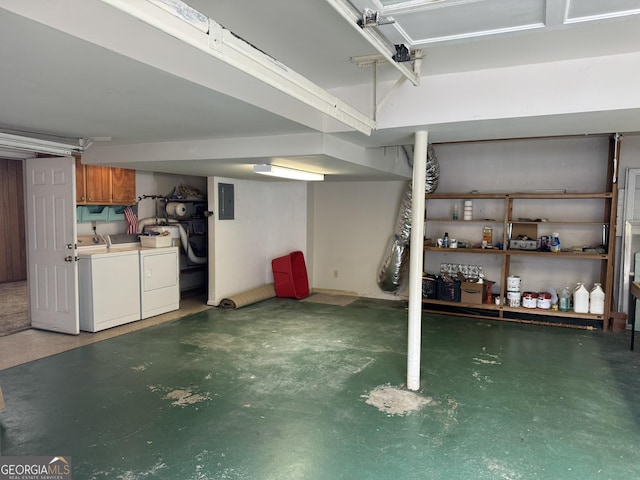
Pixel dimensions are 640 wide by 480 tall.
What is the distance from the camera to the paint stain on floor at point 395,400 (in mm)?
3141

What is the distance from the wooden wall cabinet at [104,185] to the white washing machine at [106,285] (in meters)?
0.56

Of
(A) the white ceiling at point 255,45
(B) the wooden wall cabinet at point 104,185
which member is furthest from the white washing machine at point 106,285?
(A) the white ceiling at point 255,45

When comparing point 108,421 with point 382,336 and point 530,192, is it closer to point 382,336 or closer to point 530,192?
point 382,336

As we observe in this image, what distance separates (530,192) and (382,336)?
2.99 meters

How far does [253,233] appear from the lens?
275 inches

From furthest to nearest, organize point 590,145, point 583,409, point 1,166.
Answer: point 1,166 < point 590,145 < point 583,409

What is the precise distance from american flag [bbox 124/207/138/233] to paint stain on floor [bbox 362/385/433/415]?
171 inches

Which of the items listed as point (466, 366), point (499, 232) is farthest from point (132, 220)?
point (499, 232)

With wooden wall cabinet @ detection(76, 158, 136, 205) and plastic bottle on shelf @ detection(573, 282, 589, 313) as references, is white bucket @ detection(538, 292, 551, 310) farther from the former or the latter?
wooden wall cabinet @ detection(76, 158, 136, 205)

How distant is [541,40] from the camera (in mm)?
2424

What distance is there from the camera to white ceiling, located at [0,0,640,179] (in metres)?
1.68

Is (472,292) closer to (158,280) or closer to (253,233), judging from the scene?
(253,233)

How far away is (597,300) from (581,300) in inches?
6.7

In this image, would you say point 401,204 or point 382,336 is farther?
point 401,204
